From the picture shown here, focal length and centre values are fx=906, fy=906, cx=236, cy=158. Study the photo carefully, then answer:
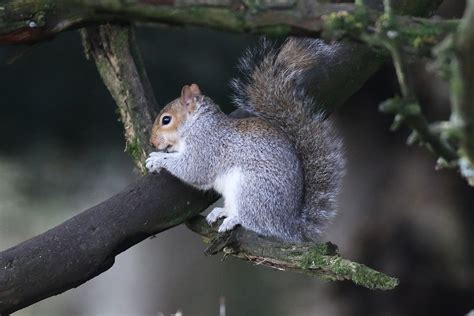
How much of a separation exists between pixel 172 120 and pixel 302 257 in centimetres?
85

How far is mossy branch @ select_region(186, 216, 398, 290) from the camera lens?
186 centimetres

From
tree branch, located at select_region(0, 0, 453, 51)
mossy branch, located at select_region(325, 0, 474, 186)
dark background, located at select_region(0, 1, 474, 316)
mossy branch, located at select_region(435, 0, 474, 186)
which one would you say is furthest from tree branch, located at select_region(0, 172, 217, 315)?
dark background, located at select_region(0, 1, 474, 316)

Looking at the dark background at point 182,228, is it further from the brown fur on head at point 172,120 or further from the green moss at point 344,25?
the green moss at point 344,25

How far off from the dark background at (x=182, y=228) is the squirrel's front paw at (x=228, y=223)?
1486mm

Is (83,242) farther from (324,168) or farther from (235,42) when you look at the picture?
(235,42)

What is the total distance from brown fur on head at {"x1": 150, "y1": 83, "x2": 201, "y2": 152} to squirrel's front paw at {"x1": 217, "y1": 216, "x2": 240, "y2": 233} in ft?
1.16

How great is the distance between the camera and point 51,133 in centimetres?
395

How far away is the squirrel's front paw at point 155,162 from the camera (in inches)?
100

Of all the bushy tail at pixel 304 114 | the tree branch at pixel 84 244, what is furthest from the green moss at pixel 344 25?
the bushy tail at pixel 304 114

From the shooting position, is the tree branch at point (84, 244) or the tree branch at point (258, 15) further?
Answer: the tree branch at point (84, 244)

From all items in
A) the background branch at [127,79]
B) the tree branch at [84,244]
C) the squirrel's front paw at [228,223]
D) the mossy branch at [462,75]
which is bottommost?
the squirrel's front paw at [228,223]

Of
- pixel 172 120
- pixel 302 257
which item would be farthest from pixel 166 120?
pixel 302 257

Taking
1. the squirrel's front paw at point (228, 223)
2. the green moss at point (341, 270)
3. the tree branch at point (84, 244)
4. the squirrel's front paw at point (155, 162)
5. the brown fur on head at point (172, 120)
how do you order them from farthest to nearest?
the brown fur on head at point (172, 120) → the squirrel's front paw at point (155, 162) → the squirrel's front paw at point (228, 223) → the tree branch at point (84, 244) → the green moss at point (341, 270)

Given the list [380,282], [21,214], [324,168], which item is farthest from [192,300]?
[380,282]
